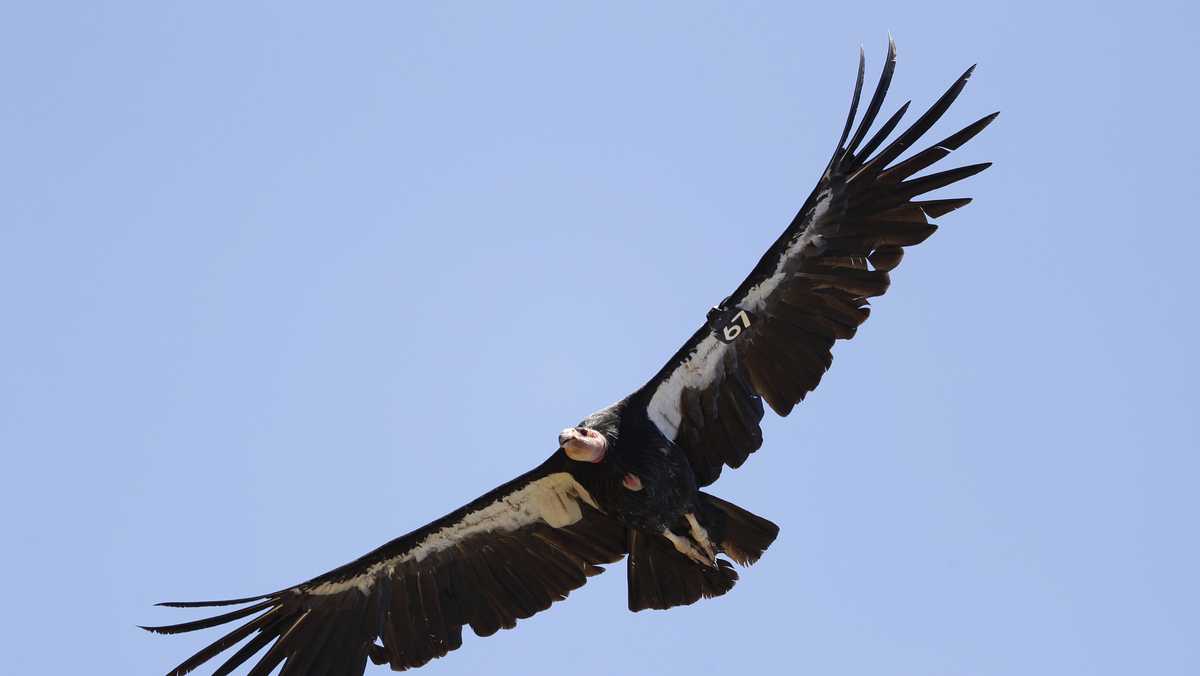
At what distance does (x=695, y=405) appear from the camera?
16.2 m

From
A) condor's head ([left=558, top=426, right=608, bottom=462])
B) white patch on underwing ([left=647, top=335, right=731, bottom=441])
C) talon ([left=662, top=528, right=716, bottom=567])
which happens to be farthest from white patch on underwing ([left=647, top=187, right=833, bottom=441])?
talon ([left=662, top=528, right=716, bottom=567])

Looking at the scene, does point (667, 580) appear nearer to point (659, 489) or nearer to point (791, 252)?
point (659, 489)

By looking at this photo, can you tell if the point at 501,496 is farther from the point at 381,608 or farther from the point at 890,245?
the point at 890,245

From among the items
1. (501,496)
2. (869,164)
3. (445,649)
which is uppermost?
(869,164)

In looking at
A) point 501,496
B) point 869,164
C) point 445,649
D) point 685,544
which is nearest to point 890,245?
point 869,164

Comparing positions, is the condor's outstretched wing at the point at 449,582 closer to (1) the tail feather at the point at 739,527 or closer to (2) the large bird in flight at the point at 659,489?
(2) the large bird in flight at the point at 659,489

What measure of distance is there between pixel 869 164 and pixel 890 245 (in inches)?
30.6

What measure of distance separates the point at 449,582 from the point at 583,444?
2.45 metres

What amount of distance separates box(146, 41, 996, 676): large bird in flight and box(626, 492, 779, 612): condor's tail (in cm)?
Answer: 1

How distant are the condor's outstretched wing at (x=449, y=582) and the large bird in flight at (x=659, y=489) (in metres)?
0.01

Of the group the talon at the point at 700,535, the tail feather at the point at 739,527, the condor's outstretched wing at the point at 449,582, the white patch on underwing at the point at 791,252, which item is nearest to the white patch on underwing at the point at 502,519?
the condor's outstretched wing at the point at 449,582

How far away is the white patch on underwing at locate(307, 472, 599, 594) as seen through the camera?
16750 millimetres

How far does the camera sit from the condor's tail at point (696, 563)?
52.6 feet

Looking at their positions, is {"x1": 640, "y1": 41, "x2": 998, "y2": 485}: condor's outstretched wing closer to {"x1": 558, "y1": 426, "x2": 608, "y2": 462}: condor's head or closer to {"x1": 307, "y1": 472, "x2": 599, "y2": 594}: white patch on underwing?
{"x1": 558, "y1": 426, "x2": 608, "y2": 462}: condor's head
